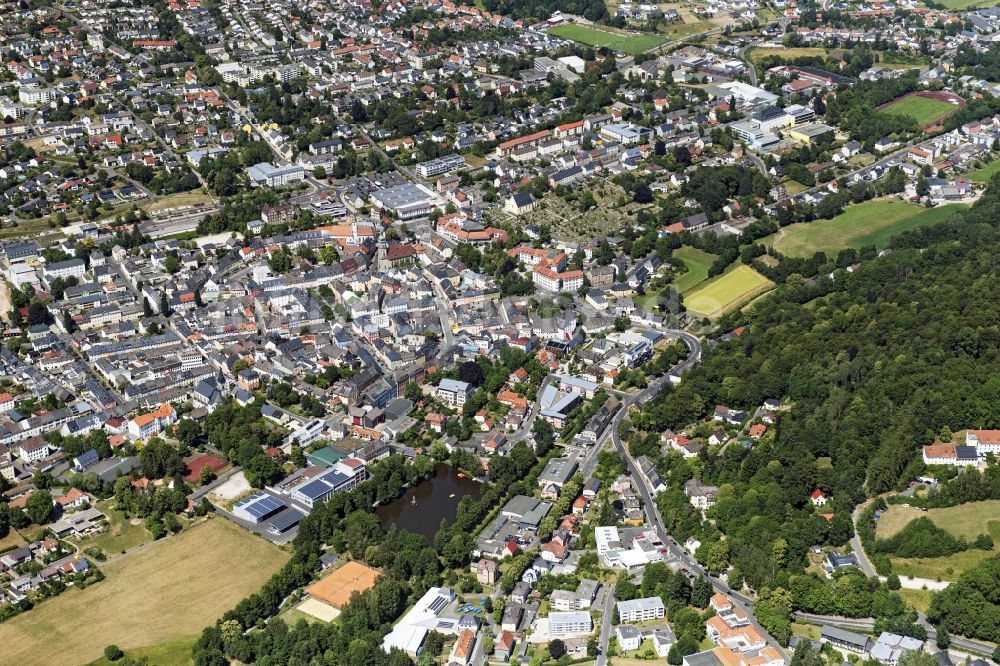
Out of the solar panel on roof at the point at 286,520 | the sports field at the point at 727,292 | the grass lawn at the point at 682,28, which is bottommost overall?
the grass lawn at the point at 682,28

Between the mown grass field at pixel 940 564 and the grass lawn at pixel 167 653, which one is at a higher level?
the grass lawn at pixel 167 653

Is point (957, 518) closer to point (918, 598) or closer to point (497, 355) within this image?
point (918, 598)

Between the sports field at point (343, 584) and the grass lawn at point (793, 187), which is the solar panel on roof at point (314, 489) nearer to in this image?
the sports field at point (343, 584)

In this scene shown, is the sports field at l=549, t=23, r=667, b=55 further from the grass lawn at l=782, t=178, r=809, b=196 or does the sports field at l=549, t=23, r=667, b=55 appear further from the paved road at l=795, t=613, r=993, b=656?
the paved road at l=795, t=613, r=993, b=656

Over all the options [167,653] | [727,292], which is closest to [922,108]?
[727,292]

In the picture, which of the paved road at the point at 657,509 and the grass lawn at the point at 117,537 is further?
the grass lawn at the point at 117,537

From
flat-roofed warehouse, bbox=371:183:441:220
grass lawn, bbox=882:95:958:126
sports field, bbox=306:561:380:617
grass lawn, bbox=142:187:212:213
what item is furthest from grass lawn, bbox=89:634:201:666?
grass lawn, bbox=882:95:958:126

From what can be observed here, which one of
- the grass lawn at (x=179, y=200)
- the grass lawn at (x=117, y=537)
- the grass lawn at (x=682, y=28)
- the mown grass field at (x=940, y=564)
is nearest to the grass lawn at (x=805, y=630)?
the mown grass field at (x=940, y=564)

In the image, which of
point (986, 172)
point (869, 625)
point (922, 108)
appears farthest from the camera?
point (922, 108)
